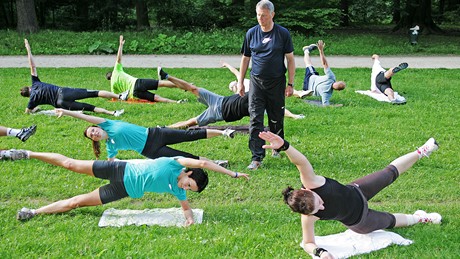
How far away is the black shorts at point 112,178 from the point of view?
6230mm

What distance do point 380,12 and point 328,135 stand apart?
21.9 metres

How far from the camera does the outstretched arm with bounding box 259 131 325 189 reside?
521 cm

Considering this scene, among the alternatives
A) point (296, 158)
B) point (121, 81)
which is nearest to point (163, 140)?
point (296, 158)

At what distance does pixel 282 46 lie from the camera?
788 cm

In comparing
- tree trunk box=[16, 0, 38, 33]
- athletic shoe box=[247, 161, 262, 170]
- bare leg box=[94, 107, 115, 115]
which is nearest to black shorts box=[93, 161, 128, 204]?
athletic shoe box=[247, 161, 262, 170]

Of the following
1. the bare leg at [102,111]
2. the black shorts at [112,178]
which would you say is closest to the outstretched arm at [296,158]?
the black shorts at [112,178]

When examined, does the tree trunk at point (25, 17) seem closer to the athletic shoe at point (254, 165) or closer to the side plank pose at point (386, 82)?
the side plank pose at point (386, 82)

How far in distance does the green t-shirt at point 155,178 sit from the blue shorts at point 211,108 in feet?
9.49

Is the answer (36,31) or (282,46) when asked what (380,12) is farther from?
(282,46)

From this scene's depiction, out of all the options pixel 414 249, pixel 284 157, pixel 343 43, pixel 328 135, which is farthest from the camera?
pixel 343 43

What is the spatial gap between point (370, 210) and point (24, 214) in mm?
3901

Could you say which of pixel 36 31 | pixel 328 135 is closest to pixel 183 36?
pixel 36 31

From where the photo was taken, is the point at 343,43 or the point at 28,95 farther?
the point at 343,43

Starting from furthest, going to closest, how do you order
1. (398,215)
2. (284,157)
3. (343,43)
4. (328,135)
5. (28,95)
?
(343,43), (28,95), (328,135), (284,157), (398,215)
